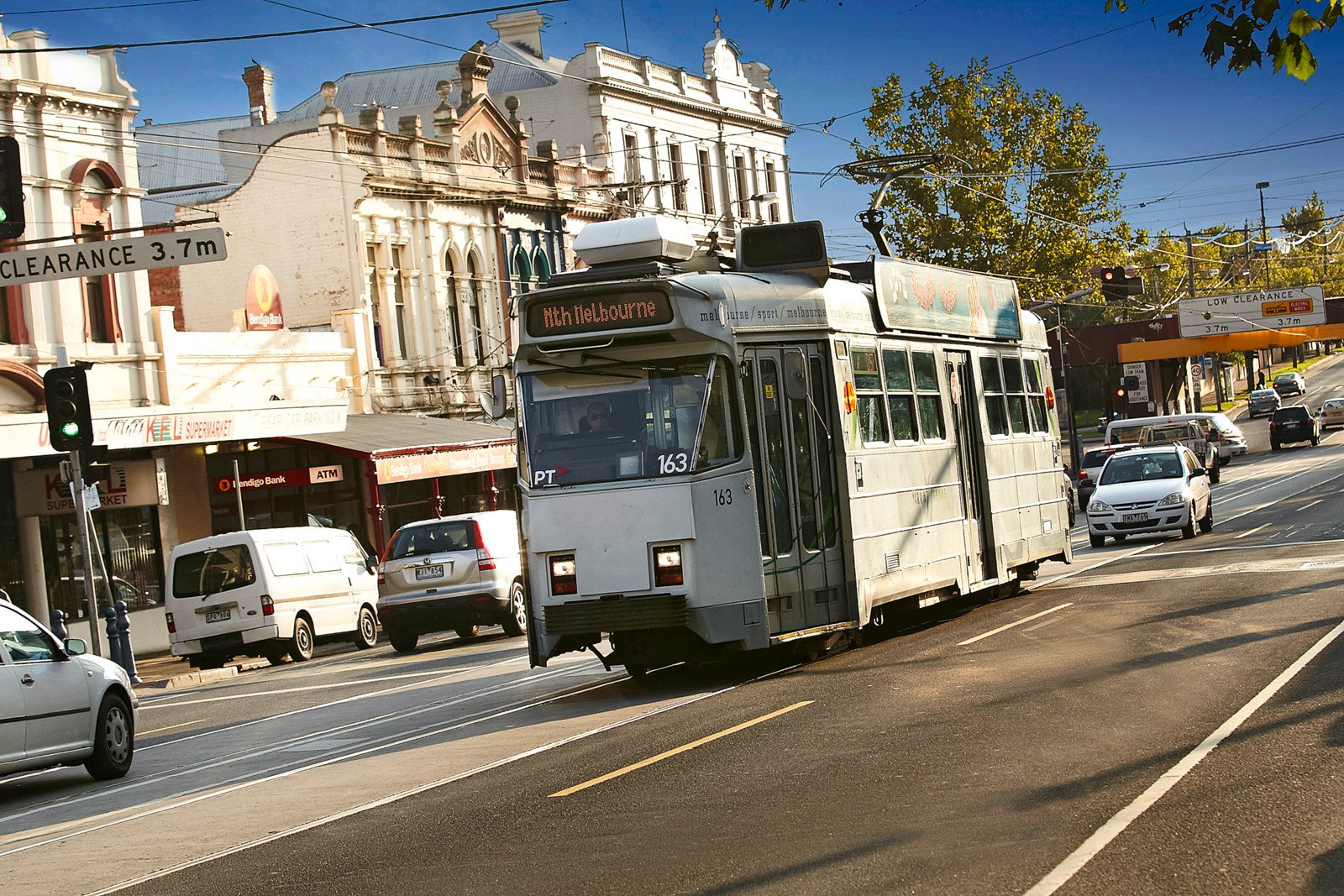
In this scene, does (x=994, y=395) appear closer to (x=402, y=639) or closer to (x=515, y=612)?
(x=515, y=612)

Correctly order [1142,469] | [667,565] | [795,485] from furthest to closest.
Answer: [1142,469] → [795,485] → [667,565]

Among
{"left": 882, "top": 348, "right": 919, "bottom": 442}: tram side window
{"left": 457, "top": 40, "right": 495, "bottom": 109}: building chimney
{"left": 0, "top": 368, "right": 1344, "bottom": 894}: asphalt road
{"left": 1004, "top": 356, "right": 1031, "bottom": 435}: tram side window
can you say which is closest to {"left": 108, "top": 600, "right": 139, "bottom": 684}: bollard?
{"left": 0, "top": 368, "right": 1344, "bottom": 894}: asphalt road

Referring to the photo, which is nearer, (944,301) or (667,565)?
(667,565)

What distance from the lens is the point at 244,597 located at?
25188 millimetres

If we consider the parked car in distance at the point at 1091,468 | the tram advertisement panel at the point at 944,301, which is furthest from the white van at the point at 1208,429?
the tram advertisement panel at the point at 944,301

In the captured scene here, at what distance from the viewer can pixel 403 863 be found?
8.13 metres

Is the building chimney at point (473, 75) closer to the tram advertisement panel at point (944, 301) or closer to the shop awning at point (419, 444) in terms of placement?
the shop awning at point (419, 444)

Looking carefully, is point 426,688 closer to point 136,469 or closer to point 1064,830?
point 1064,830

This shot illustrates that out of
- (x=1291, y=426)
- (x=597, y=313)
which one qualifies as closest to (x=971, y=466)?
(x=597, y=313)

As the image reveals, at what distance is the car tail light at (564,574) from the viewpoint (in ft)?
45.2

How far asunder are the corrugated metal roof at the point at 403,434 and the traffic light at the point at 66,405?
1157 cm

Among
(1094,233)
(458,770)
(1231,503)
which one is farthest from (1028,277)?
(458,770)

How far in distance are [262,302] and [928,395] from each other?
886 inches

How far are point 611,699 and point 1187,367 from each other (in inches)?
3231
